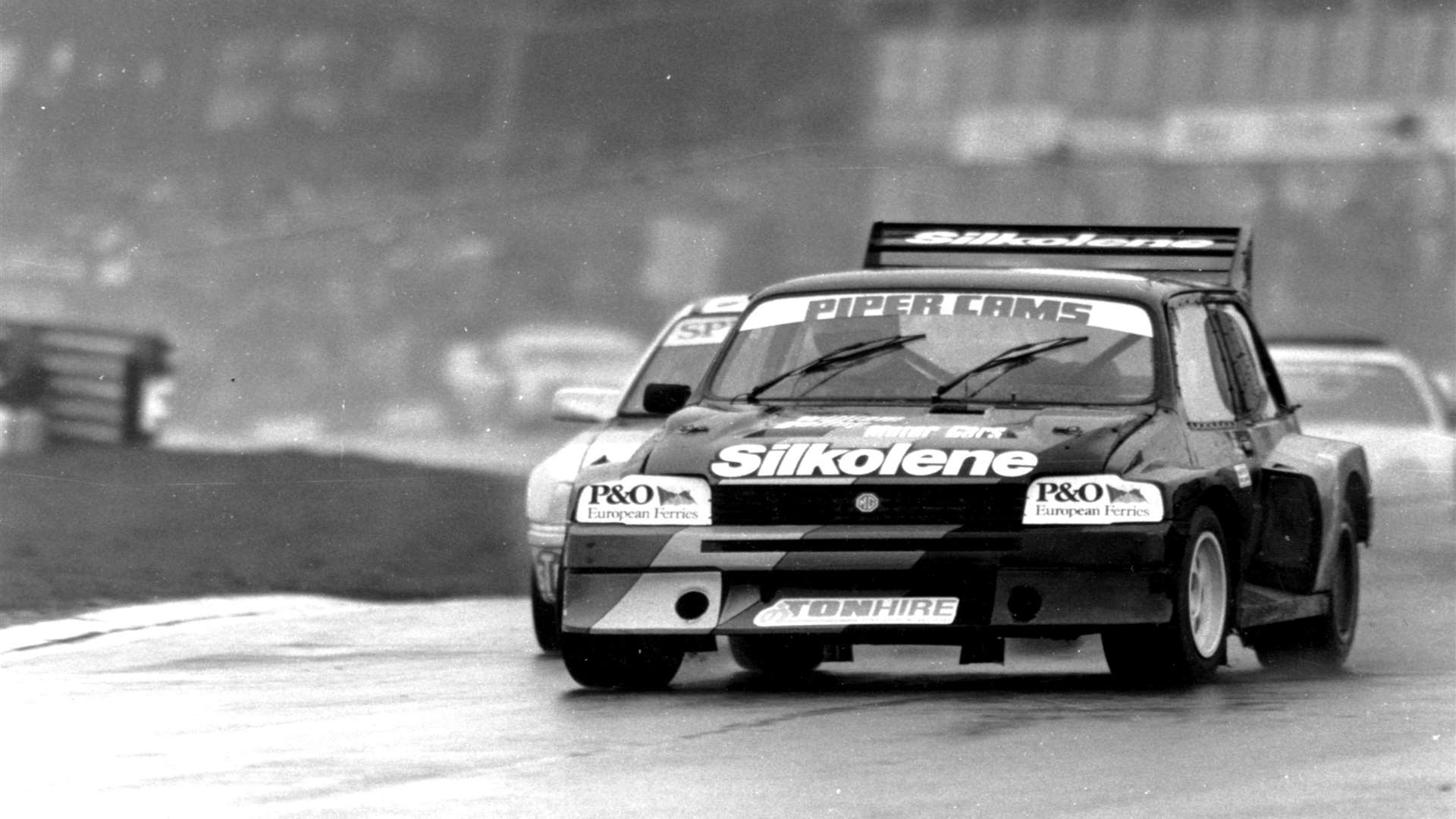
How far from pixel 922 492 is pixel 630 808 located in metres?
2.81

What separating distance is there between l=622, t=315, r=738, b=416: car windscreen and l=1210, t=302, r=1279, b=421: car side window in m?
2.28

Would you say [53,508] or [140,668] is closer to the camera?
[140,668]

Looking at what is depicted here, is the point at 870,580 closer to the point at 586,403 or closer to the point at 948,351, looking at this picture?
the point at 948,351

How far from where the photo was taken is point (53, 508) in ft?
69.2

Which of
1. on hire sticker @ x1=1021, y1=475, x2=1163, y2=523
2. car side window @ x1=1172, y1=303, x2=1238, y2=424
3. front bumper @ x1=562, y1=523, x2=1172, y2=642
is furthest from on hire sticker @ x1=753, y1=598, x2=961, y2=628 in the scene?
car side window @ x1=1172, y1=303, x2=1238, y2=424

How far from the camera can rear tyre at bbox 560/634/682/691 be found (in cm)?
972

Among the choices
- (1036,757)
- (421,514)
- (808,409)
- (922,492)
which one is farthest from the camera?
(421,514)

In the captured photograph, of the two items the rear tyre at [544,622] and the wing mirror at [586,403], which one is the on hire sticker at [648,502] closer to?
the rear tyre at [544,622]

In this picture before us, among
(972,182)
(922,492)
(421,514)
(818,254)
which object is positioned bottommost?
(421,514)

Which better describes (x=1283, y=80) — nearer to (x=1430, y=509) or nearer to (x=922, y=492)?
(x=1430, y=509)

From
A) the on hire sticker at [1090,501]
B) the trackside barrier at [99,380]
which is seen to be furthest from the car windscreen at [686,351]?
the trackside barrier at [99,380]

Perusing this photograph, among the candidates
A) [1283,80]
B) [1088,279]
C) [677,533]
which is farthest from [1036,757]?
[1283,80]

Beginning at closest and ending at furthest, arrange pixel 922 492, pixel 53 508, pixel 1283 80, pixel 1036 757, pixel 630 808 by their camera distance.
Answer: pixel 630 808
pixel 1036 757
pixel 922 492
pixel 1283 80
pixel 53 508

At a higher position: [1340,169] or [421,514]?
[1340,169]
